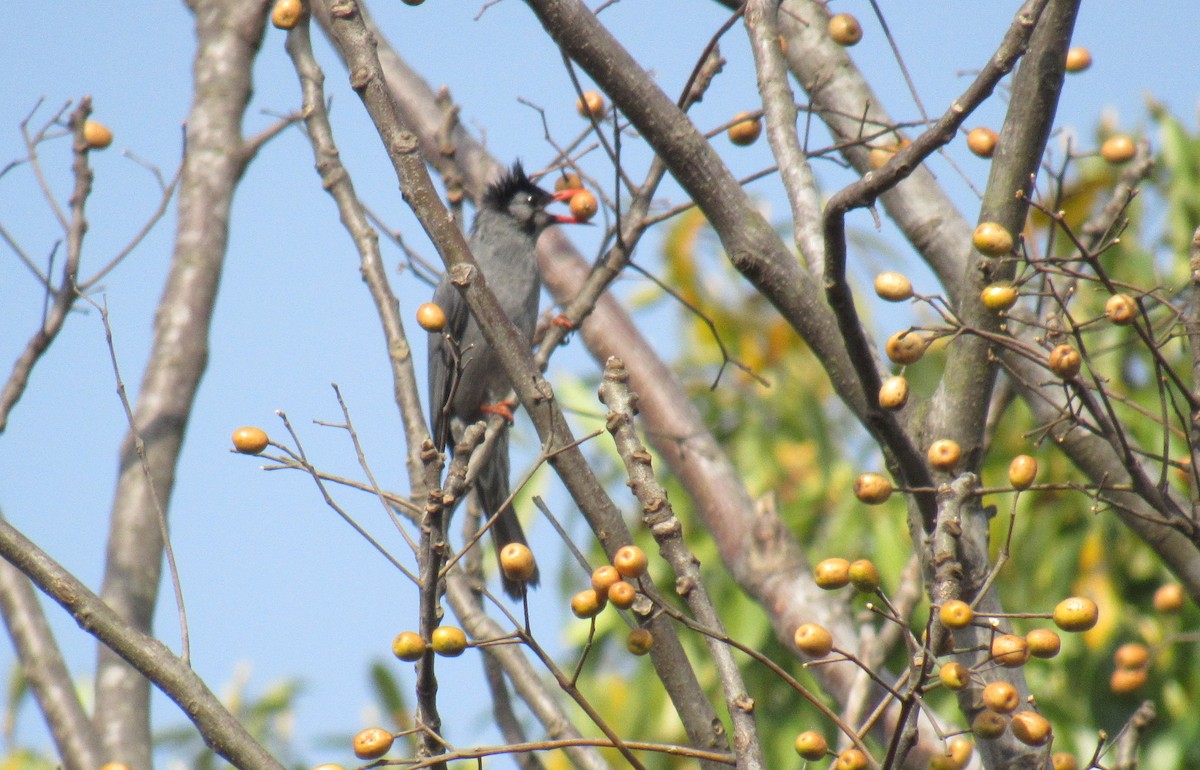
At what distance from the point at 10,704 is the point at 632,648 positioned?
6529mm

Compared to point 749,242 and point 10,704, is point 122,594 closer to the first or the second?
point 749,242

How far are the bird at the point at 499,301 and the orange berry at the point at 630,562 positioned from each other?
3.32 meters

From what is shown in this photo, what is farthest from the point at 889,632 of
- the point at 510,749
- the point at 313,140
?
the point at 313,140

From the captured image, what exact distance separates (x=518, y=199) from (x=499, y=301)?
35.9 inches

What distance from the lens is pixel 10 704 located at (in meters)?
7.42

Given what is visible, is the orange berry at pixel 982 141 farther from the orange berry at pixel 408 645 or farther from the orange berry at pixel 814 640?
the orange berry at pixel 408 645

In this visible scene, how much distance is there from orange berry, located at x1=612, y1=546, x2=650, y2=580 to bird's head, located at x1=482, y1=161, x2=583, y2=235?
4.80 m

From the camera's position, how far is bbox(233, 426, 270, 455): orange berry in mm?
2422

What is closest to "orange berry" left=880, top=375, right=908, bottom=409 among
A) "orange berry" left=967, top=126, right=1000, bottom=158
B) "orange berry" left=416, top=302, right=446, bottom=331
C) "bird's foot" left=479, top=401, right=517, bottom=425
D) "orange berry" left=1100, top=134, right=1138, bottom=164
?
"orange berry" left=416, top=302, right=446, bottom=331

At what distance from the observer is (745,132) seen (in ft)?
13.3

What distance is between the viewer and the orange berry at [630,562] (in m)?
2.08

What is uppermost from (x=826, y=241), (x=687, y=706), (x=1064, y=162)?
(x=1064, y=162)

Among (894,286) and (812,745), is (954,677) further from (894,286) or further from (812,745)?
(894,286)

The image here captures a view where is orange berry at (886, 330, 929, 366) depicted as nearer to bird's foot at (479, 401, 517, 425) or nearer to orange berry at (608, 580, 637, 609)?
orange berry at (608, 580, 637, 609)
